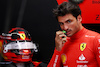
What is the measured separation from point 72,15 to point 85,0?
49cm

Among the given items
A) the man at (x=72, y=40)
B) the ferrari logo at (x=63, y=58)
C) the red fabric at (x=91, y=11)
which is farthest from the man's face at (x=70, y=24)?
the red fabric at (x=91, y=11)

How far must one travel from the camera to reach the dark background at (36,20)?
1.35 m

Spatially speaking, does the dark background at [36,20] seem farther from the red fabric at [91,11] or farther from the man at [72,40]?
the man at [72,40]

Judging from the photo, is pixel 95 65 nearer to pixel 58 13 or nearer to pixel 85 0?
pixel 58 13

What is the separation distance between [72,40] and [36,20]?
577 mm

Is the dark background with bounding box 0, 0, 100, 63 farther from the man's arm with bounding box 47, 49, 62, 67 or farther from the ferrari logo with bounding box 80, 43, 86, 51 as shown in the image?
the ferrari logo with bounding box 80, 43, 86, 51

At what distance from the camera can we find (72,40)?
90 centimetres

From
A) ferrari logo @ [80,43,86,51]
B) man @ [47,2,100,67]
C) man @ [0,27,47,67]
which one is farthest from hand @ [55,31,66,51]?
man @ [0,27,47,67]

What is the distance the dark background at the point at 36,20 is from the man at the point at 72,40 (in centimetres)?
45

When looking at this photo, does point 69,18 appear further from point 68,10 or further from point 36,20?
point 36,20

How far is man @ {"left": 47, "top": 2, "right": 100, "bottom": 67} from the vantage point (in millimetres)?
815

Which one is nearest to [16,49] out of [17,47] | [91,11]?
[17,47]

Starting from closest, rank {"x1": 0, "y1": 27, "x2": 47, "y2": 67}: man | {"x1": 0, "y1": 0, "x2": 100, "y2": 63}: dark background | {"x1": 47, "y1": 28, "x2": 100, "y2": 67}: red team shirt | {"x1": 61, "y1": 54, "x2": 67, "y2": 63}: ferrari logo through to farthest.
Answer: {"x1": 47, "y1": 28, "x2": 100, "y2": 67}: red team shirt → {"x1": 61, "y1": 54, "x2": 67, "y2": 63}: ferrari logo → {"x1": 0, "y1": 27, "x2": 47, "y2": 67}: man → {"x1": 0, "y1": 0, "x2": 100, "y2": 63}: dark background

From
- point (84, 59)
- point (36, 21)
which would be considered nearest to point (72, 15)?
point (84, 59)
